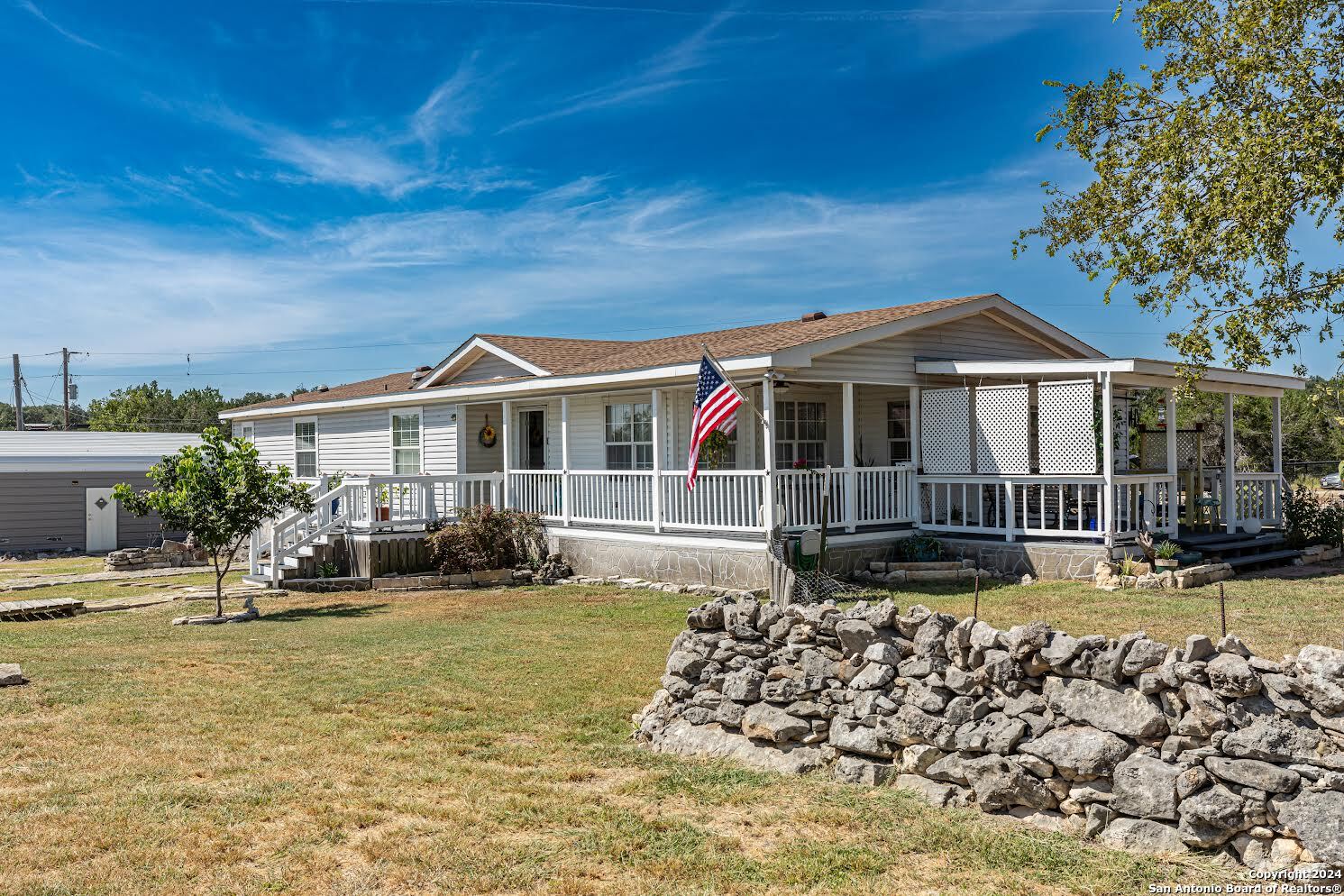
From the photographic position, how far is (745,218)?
93.1ft

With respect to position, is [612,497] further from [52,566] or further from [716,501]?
[52,566]

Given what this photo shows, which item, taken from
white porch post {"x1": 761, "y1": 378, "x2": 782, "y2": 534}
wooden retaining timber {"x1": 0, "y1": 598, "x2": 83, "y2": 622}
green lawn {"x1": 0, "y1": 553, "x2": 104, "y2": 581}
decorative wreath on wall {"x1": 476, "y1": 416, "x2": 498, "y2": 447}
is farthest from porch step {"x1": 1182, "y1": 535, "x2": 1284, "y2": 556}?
green lawn {"x1": 0, "y1": 553, "x2": 104, "y2": 581}

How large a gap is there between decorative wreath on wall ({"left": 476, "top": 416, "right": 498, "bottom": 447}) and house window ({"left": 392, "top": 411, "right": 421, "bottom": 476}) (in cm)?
163

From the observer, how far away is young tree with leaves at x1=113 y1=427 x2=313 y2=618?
40.6ft

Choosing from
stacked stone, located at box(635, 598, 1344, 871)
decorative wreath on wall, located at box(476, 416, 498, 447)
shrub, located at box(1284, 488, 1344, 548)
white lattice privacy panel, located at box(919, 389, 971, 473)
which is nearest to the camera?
stacked stone, located at box(635, 598, 1344, 871)

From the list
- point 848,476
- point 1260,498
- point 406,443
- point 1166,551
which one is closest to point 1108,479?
point 1166,551

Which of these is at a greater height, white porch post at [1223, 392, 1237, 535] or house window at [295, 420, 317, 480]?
house window at [295, 420, 317, 480]

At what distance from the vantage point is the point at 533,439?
1817 cm

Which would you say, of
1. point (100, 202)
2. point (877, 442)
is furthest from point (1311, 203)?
point (100, 202)

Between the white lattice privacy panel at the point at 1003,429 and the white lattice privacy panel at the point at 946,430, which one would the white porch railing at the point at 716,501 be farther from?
the white lattice privacy panel at the point at 1003,429

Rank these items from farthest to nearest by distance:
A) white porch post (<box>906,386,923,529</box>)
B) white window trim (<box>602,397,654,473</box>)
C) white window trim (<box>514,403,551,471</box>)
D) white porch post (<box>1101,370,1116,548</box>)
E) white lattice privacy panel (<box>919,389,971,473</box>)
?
white window trim (<box>514,403,551,471</box>), white window trim (<box>602,397,654,473</box>), white porch post (<box>906,386,923,529</box>), white lattice privacy panel (<box>919,389,971,473</box>), white porch post (<box>1101,370,1116,548</box>)

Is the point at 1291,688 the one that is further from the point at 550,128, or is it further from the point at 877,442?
the point at 550,128

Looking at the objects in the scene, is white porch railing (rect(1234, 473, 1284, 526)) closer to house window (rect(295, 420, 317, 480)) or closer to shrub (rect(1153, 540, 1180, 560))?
shrub (rect(1153, 540, 1180, 560))

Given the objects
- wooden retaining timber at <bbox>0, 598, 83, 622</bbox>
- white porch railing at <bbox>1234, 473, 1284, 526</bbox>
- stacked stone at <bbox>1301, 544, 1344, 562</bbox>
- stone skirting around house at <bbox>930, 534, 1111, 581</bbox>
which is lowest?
wooden retaining timber at <bbox>0, 598, 83, 622</bbox>
